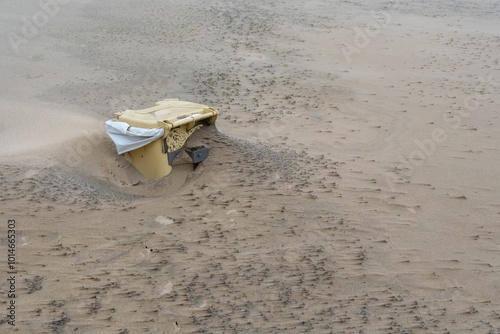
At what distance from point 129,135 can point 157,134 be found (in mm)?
368

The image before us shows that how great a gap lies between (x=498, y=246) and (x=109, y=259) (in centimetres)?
358

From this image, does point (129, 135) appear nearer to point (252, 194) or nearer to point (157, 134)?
point (157, 134)

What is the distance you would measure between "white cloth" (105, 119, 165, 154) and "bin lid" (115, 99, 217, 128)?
60mm

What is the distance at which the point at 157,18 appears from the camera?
41.0ft

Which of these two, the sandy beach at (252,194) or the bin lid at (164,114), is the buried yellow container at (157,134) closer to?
the bin lid at (164,114)

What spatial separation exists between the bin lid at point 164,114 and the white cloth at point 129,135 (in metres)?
0.06

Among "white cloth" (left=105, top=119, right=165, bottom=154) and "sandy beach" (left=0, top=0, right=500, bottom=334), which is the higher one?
"white cloth" (left=105, top=119, right=165, bottom=154)

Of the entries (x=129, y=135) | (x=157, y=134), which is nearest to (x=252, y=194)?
(x=157, y=134)

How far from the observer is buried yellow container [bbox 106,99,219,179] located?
6004 millimetres

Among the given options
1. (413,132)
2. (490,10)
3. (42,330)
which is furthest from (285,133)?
(490,10)

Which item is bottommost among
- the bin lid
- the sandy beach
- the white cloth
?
the sandy beach

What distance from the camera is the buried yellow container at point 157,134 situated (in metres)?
6.00

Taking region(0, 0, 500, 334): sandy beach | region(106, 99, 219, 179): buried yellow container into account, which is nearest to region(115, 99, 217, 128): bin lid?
region(106, 99, 219, 179): buried yellow container

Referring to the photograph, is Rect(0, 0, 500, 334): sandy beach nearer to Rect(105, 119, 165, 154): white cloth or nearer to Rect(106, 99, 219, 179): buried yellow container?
Rect(106, 99, 219, 179): buried yellow container
